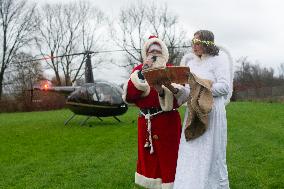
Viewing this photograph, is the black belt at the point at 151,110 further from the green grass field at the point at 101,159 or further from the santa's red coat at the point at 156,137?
the green grass field at the point at 101,159

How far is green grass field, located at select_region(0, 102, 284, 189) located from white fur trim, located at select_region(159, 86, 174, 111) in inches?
91.8

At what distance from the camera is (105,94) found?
1919cm

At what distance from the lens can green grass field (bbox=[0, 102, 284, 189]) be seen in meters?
7.83

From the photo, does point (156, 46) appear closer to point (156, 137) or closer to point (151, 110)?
point (151, 110)

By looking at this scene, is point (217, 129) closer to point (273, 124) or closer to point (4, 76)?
point (273, 124)

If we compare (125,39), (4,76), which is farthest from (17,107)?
(125,39)

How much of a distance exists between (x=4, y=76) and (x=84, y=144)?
4189cm

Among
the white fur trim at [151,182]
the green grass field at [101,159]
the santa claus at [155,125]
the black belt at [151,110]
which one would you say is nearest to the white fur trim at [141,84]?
the santa claus at [155,125]

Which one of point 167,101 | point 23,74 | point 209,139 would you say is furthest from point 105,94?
point 23,74

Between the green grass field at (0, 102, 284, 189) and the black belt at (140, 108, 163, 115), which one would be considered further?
the green grass field at (0, 102, 284, 189)

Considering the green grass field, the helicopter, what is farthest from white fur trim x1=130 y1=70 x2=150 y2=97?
the helicopter

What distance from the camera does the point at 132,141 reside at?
1356 cm

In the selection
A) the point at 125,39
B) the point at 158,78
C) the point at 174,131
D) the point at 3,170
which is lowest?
the point at 3,170

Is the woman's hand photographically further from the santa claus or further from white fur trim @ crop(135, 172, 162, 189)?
white fur trim @ crop(135, 172, 162, 189)
